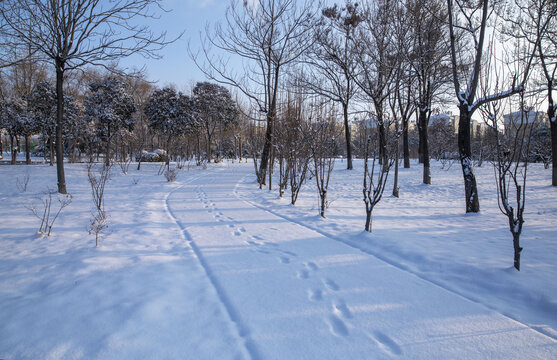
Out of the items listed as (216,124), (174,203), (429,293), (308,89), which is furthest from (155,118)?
(429,293)

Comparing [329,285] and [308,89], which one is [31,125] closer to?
[308,89]

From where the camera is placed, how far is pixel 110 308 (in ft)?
7.16

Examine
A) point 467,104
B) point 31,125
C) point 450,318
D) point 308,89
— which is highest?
A: point 308,89

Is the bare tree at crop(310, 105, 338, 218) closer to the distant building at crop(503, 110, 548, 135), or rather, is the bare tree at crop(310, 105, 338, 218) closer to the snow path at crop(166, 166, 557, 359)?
the snow path at crop(166, 166, 557, 359)

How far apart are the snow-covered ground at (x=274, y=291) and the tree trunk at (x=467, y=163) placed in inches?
33.8

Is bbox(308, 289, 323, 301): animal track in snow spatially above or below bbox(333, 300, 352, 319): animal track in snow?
above

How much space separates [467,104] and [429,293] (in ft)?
16.5

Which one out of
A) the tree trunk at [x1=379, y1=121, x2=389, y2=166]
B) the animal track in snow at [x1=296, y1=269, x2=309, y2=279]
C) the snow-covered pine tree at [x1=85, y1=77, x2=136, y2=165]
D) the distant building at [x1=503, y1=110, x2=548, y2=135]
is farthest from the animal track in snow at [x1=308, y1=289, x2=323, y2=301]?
the snow-covered pine tree at [x1=85, y1=77, x2=136, y2=165]

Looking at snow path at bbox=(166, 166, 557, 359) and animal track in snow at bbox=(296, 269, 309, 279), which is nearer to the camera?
snow path at bbox=(166, 166, 557, 359)

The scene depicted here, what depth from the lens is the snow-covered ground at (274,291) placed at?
1807 mm

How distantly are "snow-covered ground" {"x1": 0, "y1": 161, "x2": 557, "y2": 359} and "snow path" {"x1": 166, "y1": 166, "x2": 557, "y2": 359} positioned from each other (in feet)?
0.04

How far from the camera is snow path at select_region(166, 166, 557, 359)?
70.3 inches

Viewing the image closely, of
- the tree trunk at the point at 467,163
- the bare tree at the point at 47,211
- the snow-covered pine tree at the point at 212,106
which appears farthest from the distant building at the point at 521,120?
the snow-covered pine tree at the point at 212,106

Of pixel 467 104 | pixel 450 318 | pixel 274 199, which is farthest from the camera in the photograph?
pixel 274 199
